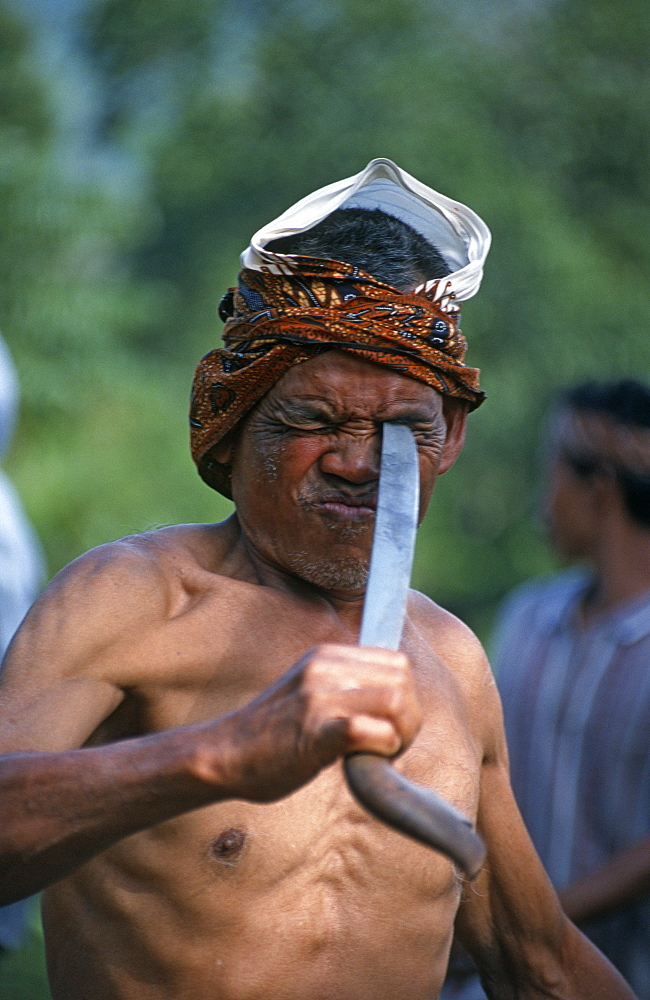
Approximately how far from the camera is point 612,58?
66.3 feet

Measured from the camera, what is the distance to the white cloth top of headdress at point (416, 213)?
2182mm

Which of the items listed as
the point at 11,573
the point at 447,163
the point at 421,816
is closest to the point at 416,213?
the point at 421,816

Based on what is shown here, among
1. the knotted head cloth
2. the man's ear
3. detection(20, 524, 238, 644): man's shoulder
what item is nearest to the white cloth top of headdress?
the knotted head cloth

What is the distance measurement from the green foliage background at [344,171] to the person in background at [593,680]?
9.23m

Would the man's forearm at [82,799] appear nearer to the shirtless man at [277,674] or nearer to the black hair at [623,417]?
the shirtless man at [277,674]

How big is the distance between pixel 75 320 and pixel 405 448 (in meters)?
11.1

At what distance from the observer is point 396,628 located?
1.65 m

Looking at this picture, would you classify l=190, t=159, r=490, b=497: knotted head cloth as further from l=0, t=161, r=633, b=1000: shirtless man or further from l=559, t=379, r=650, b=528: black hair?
l=559, t=379, r=650, b=528: black hair

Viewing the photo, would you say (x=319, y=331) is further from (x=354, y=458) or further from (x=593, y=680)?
(x=593, y=680)

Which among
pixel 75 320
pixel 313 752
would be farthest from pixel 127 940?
pixel 75 320

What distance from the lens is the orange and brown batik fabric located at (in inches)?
80.9

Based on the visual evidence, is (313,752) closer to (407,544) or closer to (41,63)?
(407,544)

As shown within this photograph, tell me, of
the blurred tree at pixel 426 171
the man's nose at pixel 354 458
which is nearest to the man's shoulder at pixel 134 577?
the man's nose at pixel 354 458

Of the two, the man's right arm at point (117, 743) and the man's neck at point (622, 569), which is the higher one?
the man's right arm at point (117, 743)
